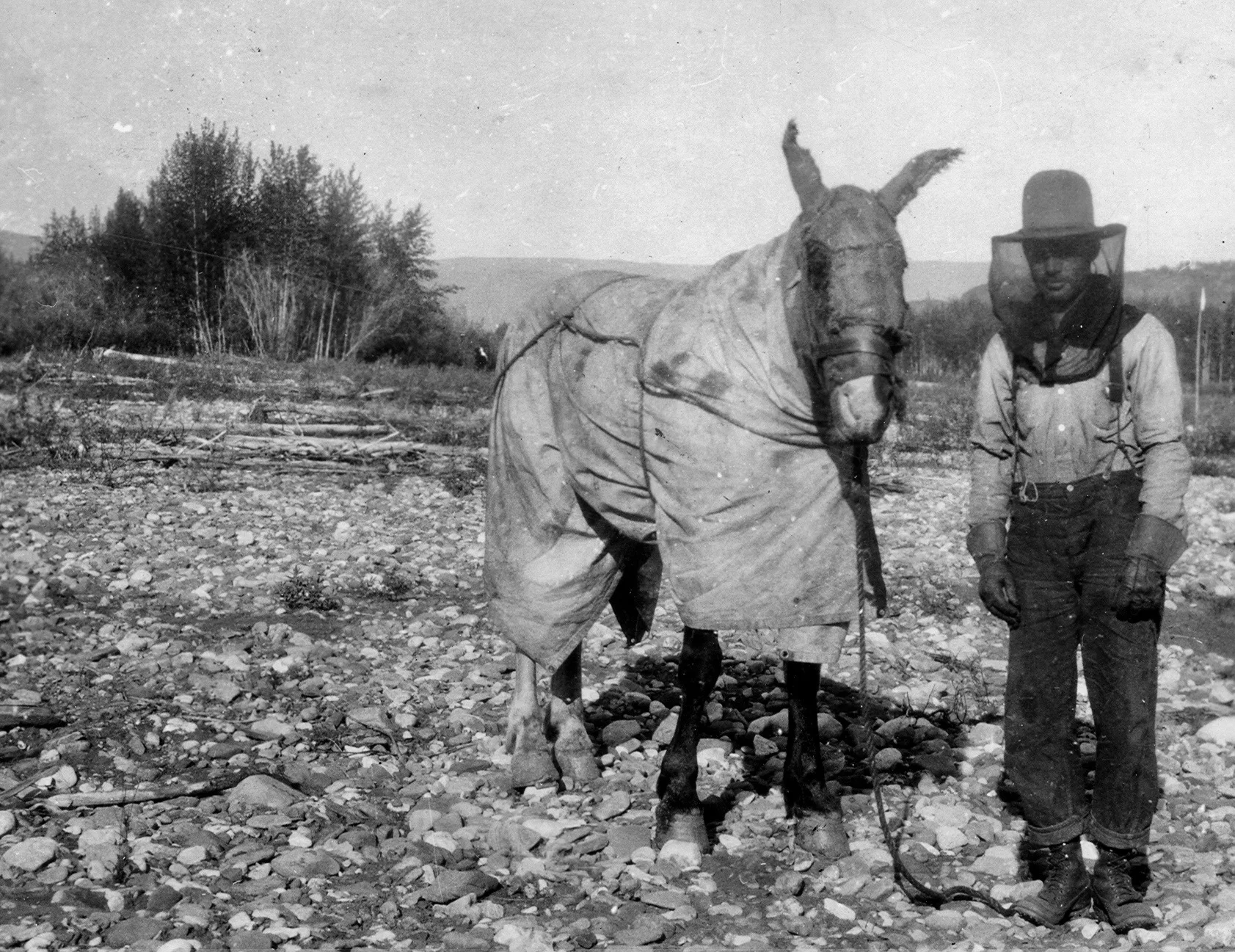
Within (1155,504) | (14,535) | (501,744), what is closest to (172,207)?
(14,535)

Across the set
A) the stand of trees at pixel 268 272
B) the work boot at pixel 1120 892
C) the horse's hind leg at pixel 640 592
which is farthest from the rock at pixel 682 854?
the stand of trees at pixel 268 272

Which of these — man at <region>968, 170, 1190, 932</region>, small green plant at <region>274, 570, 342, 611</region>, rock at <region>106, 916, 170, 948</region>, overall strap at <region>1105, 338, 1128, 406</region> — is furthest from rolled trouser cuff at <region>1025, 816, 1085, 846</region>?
small green plant at <region>274, 570, 342, 611</region>

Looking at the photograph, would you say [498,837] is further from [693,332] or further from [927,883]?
[693,332]

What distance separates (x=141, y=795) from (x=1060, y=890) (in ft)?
11.3

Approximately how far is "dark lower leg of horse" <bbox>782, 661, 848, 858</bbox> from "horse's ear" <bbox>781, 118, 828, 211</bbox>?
1702 mm

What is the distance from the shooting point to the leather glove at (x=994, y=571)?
3.71 meters

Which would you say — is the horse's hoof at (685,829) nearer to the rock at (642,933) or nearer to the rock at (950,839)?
the rock at (642,933)

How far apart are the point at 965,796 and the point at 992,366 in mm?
2081

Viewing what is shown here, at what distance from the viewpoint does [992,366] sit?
12.3ft

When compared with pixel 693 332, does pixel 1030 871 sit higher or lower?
lower

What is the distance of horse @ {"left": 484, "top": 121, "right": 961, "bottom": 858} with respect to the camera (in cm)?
364

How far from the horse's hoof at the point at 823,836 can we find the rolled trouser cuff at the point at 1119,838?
3.10 feet

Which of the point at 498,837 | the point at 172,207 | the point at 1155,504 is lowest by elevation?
the point at 498,837

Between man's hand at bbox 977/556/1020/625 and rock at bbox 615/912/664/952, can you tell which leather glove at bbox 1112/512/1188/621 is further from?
rock at bbox 615/912/664/952
